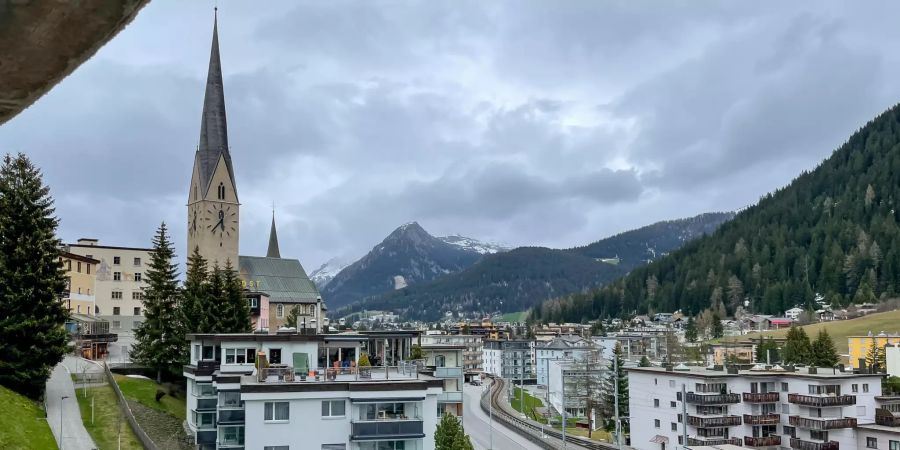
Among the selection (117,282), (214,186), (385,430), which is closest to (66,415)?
(385,430)

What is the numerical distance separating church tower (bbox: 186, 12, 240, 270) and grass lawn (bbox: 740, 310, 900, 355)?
3877 inches

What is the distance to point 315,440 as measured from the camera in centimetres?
2975

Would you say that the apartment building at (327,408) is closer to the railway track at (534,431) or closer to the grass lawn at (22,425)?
the grass lawn at (22,425)

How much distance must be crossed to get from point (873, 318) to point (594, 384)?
2912 inches

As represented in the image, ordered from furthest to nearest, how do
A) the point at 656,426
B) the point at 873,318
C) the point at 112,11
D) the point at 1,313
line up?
1. the point at 873,318
2. the point at 656,426
3. the point at 1,313
4. the point at 112,11

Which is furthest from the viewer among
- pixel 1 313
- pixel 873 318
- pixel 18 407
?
pixel 873 318

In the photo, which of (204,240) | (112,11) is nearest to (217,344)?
(112,11)

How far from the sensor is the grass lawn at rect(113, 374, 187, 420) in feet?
144

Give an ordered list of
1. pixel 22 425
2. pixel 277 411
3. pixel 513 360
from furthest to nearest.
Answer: pixel 513 360 < pixel 22 425 < pixel 277 411

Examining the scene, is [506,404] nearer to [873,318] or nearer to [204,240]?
[204,240]

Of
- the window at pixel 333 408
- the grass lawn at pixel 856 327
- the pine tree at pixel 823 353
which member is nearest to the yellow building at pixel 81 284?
the window at pixel 333 408

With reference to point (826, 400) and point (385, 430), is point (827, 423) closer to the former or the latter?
point (826, 400)

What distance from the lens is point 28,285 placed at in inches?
1404

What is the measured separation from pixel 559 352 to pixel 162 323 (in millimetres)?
100850
